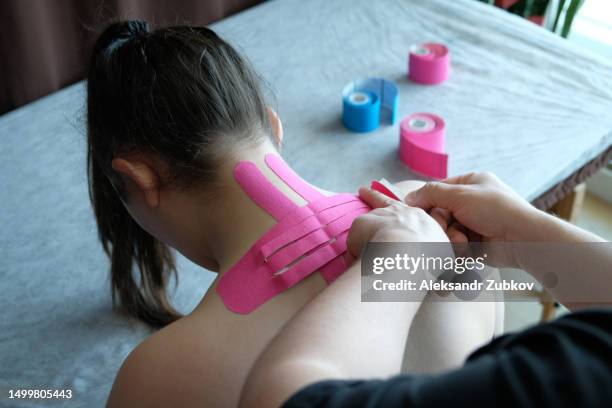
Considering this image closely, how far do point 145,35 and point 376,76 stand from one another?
31.2 inches

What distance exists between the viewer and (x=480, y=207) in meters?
0.90

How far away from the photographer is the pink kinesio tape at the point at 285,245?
2.84ft

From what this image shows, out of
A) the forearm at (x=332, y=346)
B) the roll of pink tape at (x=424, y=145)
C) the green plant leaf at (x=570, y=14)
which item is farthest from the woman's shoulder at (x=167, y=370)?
the green plant leaf at (x=570, y=14)

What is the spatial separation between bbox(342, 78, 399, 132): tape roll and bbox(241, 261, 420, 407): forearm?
31.3 inches

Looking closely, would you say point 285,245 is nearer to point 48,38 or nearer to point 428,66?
point 428,66

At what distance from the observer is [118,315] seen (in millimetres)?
1202

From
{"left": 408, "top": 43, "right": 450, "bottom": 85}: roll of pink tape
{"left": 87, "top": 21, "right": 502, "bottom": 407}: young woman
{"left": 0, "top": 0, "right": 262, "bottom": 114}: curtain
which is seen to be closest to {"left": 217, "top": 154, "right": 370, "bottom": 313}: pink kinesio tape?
{"left": 87, "top": 21, "right": 502, "bottom": 407}: young woman

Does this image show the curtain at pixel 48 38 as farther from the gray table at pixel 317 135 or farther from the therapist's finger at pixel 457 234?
the therapist's finger at pixel 457 234

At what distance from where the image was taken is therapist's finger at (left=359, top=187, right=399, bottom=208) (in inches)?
36.1

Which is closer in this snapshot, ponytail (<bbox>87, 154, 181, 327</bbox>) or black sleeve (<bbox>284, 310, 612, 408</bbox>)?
black sleeve (<bbox>284, 310, 612, 408</bbox>)

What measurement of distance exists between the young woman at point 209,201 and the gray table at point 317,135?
28 centimetres

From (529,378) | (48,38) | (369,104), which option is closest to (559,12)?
(369,104)

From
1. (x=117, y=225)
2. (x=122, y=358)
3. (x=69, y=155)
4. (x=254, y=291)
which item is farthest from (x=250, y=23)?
(x=254, y=291)

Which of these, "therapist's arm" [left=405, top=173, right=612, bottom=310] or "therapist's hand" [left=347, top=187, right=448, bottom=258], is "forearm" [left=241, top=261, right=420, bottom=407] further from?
"therapist's arm" [left=405, top=173, right=612, bottom=310]
